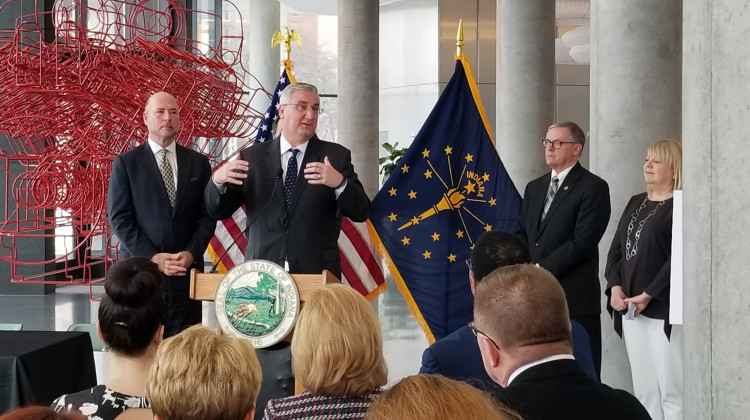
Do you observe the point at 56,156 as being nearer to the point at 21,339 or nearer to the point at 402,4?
the point at 21,339

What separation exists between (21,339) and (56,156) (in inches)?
86.3

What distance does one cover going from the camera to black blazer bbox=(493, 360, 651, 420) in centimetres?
197

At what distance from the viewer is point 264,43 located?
16.7 meters

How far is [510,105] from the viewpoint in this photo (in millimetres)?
10305

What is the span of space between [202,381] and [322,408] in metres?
0.37

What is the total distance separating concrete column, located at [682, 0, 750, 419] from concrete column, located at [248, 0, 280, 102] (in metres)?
13.9

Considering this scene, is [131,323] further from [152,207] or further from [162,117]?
[162,117]

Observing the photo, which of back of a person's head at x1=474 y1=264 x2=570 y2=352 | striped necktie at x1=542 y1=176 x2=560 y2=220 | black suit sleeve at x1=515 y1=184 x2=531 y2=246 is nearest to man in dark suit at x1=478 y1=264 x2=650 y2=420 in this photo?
back of a person's head at x1=474 y1=264 x2=570 y2=352

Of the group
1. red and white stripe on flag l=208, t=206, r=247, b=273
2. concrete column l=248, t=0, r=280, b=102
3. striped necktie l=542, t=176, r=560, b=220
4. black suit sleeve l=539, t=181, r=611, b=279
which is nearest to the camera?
black suit sleeve l=539, t=181, r=611, b=279

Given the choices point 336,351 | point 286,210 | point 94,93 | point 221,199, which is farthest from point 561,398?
point 94,93

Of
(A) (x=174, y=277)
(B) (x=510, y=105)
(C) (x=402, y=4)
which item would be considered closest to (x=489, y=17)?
(C) (x=402, y=4)

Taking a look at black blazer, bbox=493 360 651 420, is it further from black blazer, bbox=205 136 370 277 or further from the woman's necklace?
the woman's necklace

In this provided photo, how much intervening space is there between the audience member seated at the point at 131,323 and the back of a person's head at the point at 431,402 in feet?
4.99

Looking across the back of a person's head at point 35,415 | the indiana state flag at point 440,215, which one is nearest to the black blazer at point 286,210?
the indiana state flag at point 440,215
